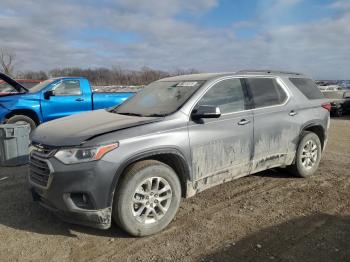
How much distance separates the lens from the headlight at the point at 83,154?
12.0 ft

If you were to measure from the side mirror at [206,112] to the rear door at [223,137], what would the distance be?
96 mm

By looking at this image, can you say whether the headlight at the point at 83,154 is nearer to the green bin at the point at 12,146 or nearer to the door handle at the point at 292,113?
the door handle at the point at 292,113

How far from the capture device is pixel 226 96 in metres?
4.96

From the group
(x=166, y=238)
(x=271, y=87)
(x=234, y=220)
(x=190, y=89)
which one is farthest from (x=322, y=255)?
(x=271, y=87)

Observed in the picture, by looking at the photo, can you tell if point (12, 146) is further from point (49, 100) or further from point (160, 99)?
point (160, 99)

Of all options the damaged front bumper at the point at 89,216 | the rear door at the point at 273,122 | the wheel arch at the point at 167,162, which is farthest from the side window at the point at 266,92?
the damaged front bumper at the point at 89,216

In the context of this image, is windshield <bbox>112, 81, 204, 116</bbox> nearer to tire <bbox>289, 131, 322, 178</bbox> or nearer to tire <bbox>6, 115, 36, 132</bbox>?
tire <bbox>289, 131, 322, 178</bbox>

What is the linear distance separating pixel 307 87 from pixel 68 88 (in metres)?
6.80

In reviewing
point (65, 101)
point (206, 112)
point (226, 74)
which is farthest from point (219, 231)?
point (65, 101)

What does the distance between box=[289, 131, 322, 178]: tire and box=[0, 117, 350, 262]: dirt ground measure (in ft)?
1.32

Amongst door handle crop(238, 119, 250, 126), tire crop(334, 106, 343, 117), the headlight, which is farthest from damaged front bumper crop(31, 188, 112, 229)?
tire crop(334, 106, 343, 117)

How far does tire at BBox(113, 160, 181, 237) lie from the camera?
151 inches

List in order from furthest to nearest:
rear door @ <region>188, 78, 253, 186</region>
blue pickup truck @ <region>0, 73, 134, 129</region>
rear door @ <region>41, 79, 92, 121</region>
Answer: rear door @ <region>41, 79, 92, 121</region> < blue pickup truck @ <region>0, 73, 134, 129</region> < rear door @ <region>188, 78, 253, 186</region>

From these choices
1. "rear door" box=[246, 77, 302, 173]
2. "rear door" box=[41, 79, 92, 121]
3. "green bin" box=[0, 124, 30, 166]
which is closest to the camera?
"rear door" box=[246, 77, 302, 173]
